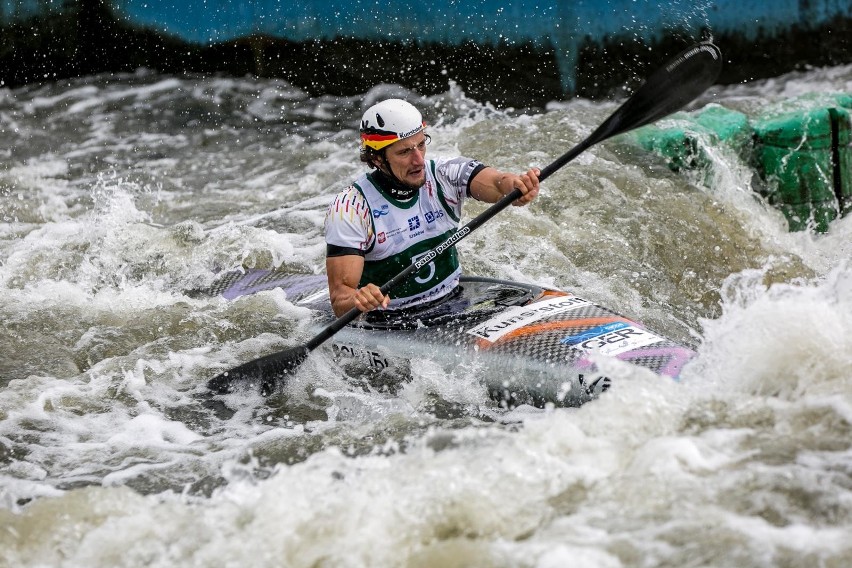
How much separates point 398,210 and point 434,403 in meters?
0.94

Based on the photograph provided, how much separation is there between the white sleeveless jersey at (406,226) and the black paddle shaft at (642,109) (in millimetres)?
127

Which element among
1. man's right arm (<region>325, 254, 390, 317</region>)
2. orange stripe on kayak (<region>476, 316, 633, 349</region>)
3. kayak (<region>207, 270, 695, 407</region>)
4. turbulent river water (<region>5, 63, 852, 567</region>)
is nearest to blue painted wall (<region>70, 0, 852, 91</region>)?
turbulent river water (<region>5, 63, 852, 567</region>)

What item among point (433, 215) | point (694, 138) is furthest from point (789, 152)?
point (433, 215)

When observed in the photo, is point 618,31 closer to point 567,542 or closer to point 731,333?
point 731,333

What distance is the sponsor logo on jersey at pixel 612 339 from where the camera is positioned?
4195mm

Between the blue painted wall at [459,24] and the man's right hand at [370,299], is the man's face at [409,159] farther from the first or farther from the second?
the blue painted wall at [459,24]

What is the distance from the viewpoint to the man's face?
15.2ft

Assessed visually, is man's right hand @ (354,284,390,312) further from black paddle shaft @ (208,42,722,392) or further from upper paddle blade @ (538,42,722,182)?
upper paddle blade @ (538,42,722,182)

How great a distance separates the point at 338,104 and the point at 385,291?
21.8ft

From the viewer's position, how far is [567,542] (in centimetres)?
291

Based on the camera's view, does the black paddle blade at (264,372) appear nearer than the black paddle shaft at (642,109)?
No

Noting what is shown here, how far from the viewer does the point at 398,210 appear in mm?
4734

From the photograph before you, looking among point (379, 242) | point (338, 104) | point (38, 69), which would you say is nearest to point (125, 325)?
point (379, 242)

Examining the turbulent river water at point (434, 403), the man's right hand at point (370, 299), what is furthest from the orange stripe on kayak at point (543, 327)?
the man's right hand at point (370, 299)
